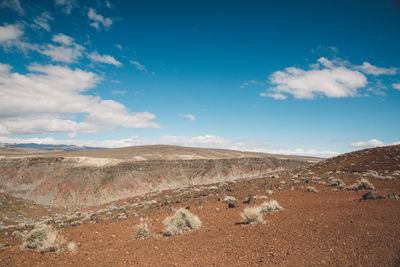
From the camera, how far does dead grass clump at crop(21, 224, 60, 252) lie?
7.39m

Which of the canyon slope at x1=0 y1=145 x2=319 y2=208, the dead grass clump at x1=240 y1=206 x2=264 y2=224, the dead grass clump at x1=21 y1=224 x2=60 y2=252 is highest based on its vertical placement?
the dead grass clump at x1=240 y1=206 x2=264 y2=224

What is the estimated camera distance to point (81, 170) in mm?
41906

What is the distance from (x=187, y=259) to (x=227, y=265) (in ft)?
3.95

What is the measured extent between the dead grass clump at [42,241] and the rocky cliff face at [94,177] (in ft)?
101

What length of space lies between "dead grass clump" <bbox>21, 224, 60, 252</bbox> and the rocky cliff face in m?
30.7

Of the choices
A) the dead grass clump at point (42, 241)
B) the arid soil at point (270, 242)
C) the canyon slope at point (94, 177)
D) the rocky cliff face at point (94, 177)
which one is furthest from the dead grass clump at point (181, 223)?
the rocky cliff face at point (94, 177)

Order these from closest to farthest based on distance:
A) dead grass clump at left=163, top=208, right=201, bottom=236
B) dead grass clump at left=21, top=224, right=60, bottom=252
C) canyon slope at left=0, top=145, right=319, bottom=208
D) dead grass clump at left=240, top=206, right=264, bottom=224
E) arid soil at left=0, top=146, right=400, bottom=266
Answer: arid soil at left=0, top=146, right=400, bottom=266
dead grass clump at left=21, top=224, right=60, bottom=252
dead grass clump at left=240, top=206, right=264, bottom=224
dead grass clump at left=163, top=208, right=201, bottom=236
canyon slope at left=0, top=145, right=319, bottom=208

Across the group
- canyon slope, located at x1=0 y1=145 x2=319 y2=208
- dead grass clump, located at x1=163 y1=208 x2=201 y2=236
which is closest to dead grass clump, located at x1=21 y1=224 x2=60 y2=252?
dead grass clump, located at x1=163 y1=208 x2=201 y2=236

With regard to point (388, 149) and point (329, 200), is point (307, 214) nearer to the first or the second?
point (329, 200)

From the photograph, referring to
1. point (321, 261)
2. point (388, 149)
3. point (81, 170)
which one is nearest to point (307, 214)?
point (321, 261)

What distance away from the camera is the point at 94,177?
4062 centimetres

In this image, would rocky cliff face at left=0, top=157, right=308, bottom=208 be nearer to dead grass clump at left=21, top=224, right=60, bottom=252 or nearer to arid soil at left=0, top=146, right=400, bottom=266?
arid soil at left=0, top=146, right=400, bottom=266

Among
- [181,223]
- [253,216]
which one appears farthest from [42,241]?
[253,216]

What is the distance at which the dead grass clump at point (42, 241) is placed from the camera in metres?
7.39
